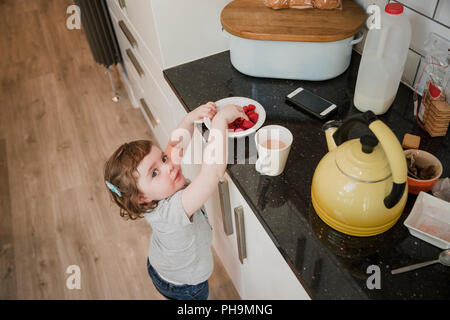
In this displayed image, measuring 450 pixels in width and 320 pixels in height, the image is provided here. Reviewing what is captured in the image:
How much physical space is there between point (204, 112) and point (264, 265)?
1.49 ft

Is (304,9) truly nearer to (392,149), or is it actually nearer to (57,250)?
(392,149)

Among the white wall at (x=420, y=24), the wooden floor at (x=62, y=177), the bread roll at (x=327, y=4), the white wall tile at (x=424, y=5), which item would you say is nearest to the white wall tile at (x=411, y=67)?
the white wall at (x=420, y=24)

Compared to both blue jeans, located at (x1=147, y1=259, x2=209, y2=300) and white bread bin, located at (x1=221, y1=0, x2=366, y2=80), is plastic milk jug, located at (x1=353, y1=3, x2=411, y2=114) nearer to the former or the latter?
white bread bin, located at (x1=221, y1=0, x2=366, y2=80)

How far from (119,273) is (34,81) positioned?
181 cm

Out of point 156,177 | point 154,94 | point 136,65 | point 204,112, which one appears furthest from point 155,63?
point 156,177

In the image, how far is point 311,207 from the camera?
820mm

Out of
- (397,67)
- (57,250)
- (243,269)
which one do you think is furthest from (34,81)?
(397,67)

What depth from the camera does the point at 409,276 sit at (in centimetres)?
69

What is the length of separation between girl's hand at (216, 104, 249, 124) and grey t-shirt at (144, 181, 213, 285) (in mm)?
223

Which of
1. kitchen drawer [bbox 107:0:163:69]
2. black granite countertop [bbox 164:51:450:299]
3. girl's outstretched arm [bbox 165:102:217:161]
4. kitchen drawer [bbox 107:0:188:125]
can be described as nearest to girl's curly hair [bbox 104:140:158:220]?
girl's outstretched arm [bbox 165:102:217:161]

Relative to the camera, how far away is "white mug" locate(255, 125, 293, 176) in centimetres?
82

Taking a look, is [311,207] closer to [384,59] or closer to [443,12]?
[384,59]

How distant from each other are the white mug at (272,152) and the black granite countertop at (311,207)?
3 cm

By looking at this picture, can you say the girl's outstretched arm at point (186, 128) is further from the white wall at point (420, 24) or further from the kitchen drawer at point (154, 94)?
the white wall at point (420, 24)
